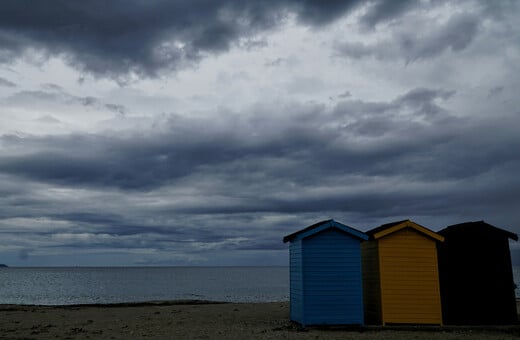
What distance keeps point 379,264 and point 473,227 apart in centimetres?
418

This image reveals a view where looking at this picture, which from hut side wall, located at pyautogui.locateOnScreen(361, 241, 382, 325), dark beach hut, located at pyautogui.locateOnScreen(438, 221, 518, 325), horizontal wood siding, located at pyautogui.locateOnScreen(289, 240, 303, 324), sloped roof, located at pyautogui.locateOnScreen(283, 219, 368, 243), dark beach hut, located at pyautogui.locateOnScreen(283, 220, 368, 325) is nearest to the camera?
dark beach hut, located at pyautogui.locateOnScreen(283, 220, 368, 325)

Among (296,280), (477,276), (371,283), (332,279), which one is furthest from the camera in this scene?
(371,283)

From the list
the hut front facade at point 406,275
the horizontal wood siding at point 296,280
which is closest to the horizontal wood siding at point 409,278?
the hut front facade at point 406,275

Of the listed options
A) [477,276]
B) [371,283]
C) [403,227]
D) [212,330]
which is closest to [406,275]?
[371,283]

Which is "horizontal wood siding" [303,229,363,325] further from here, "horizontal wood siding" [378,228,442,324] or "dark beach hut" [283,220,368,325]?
"horizontal wood siding" [378,228,442,324]

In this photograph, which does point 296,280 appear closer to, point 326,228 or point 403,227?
point 326,228

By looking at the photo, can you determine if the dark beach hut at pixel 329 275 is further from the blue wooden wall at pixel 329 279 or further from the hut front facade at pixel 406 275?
the hut front facade at pixel 406 275

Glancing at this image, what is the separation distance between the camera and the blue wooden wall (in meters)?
17.5

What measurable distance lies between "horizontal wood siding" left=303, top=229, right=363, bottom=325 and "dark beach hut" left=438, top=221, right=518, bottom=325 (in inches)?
149

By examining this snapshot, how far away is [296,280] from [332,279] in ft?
4.97

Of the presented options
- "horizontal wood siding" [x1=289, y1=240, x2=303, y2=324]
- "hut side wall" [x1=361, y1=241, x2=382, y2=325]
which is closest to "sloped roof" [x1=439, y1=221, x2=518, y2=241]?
"hut side wall" [x1=361, y1=241, x2=382, y2=325]

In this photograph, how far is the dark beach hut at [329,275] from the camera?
1753 cm

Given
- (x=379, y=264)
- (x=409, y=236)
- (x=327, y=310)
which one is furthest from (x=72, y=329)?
(x=409, y=236)

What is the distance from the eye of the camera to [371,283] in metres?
19.2
